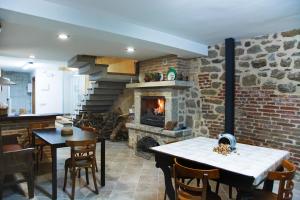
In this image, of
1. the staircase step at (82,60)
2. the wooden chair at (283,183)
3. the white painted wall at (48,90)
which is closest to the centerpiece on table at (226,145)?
the wooden chair at (283,183)

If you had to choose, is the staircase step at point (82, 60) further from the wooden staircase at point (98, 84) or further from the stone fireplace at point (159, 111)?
the stone fireplace at point (159, 111)

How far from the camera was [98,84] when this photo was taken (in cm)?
684

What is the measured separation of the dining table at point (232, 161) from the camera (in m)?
1.92

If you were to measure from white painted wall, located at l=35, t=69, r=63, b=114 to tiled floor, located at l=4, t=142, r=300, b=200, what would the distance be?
17.0ft

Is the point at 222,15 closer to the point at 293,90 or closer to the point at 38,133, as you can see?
the point at 293,90

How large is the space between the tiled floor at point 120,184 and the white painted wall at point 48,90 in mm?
5180

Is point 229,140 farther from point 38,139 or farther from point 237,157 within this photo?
point 38,139

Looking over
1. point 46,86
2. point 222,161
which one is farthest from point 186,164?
point 46,86

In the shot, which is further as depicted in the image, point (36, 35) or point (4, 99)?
point (4, 99)

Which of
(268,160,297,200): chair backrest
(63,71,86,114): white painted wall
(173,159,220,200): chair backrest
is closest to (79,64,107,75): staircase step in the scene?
(63,71,86,114): white painted wall

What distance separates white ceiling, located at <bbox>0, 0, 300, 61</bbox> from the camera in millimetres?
2580

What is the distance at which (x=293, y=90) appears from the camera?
12.0 feet

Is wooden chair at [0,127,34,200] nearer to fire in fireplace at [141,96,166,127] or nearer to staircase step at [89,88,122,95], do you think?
fire in fireplace at [141,96,166,127]

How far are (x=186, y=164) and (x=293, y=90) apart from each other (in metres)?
2.44
